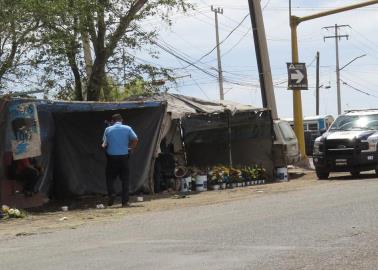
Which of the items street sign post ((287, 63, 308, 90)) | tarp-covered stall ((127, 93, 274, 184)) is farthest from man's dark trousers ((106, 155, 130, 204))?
street sign post ((287, 63, 308, 90))

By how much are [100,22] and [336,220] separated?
12.1 meters

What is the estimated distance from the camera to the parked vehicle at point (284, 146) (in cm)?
2005

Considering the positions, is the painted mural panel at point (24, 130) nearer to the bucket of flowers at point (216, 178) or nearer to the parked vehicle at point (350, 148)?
the bucket of flowers at point (216, 178)

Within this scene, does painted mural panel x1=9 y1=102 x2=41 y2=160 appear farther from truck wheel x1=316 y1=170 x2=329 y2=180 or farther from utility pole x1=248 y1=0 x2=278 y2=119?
utility pole x1=248 y1=0 x2=278 y2=119

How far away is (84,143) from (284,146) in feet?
22.9

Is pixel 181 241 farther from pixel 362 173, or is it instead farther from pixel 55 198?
pixel 362 173

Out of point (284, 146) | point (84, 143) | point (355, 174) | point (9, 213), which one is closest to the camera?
point (9, 213)

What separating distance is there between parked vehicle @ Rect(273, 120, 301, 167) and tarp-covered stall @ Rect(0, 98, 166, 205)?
16.6 ft

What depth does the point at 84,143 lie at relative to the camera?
51.9ft

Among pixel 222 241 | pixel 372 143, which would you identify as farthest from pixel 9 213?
pixel 372 143

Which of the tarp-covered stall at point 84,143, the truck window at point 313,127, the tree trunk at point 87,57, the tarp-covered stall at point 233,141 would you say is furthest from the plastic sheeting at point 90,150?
the truck window at point 313,127

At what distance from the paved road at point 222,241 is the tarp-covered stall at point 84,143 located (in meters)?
3.59

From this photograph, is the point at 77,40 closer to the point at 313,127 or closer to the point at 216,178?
the point at 216,178

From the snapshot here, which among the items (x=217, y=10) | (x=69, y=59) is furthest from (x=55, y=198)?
(x=217, y=10)
